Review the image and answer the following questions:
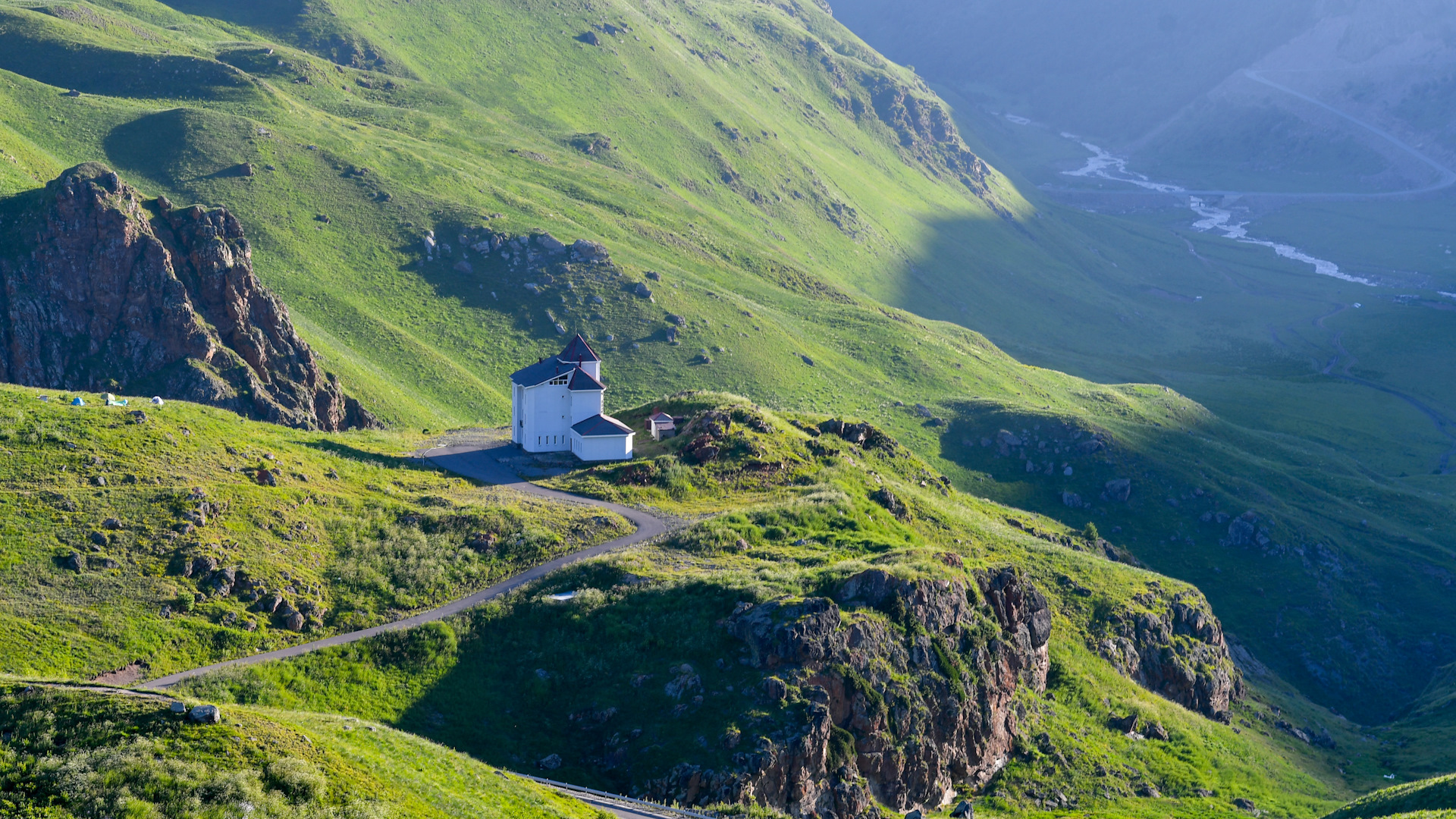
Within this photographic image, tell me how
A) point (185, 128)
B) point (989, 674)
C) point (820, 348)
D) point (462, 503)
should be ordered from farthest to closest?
point (820, 348), point (185, 128), point (462, 503), point (989, 674)

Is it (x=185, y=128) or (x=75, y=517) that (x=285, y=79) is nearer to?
(x=185, y=128)

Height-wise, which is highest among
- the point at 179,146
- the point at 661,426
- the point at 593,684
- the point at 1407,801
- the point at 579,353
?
the point at 179,146

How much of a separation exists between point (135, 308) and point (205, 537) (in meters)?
41.8

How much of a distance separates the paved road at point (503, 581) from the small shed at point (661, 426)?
34.5ft

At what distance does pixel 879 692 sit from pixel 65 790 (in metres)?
33.9

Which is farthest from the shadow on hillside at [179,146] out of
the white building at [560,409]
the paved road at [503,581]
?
the white building at [560,409]

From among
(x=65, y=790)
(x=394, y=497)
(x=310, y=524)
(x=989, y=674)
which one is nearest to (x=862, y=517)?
(x=989, y=674)

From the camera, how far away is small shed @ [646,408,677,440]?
266 ft

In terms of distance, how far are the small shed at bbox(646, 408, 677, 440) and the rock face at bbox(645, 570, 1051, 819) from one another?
2851 centimetres

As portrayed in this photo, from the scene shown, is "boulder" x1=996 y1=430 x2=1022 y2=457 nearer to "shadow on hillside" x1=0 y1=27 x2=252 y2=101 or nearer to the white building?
the white building

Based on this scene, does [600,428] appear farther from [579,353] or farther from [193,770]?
[193,770]

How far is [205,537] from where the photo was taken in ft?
173

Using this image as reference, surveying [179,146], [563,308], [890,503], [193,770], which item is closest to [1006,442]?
[890,503]

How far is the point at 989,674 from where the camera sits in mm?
57406
